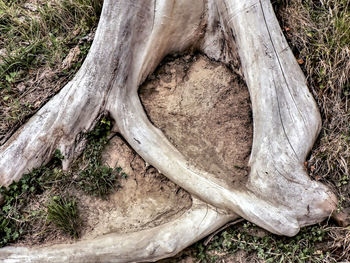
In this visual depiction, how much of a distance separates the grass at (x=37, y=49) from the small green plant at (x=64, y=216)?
1.05 meters

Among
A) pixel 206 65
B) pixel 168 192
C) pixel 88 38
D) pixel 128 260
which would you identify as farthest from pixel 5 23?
pixel 128 260

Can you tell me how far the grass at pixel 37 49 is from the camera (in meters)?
4.48

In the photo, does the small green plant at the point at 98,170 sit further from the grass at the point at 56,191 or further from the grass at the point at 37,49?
the grass at the point at 37,49

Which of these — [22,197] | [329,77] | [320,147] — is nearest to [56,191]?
[22,197]

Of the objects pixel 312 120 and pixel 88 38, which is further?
pixel 88 38

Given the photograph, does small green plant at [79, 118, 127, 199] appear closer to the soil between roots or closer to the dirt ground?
the dirt ground

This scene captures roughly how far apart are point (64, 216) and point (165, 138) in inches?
46.8

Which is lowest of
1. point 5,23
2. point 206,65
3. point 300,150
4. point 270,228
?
point 270,228

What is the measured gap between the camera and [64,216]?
147 inches

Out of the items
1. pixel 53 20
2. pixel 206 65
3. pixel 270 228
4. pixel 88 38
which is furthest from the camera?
pixel 53 20

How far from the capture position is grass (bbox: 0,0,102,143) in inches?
177

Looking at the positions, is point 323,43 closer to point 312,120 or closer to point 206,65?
point 312,120

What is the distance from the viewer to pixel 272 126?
12.4 ft

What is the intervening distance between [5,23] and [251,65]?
3309 millimetres
